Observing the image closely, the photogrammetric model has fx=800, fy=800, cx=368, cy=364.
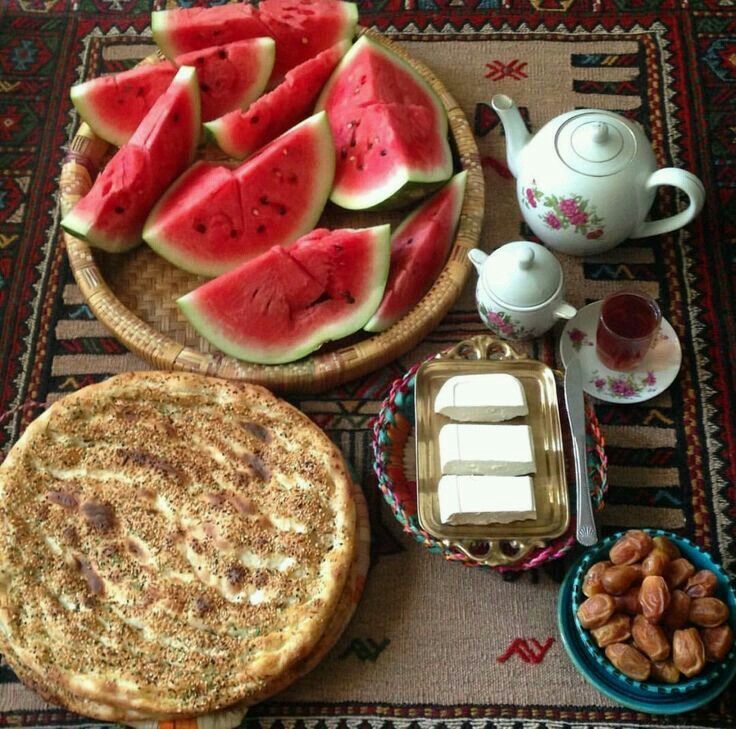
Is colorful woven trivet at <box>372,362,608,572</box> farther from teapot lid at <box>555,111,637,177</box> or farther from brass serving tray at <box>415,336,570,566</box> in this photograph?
teapot lid at <box>555,111,637,177</box>

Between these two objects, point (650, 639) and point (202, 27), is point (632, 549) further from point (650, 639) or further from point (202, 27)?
point (202, 27)

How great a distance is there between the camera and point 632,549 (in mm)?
1326

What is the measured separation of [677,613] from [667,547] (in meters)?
0.11

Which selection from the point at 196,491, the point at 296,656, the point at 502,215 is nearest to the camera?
the point at 296,656

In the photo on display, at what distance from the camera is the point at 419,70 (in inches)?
71.0

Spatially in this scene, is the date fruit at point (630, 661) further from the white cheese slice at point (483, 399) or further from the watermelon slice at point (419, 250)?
the watermelon slice at point (419, 250)

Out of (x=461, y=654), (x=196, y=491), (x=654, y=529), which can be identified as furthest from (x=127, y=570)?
(x=654, y=529)

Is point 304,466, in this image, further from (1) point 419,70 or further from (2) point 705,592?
(1) point 419,70

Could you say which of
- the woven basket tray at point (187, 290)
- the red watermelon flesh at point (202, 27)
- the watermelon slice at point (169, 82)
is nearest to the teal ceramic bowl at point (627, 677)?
the woven basket tray at point (187, 290)

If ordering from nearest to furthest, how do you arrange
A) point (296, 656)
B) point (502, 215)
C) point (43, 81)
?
point (296, 656) → point (502, 215) → point (43, 81)

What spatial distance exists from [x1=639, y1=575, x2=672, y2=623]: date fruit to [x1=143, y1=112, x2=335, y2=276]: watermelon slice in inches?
36.5

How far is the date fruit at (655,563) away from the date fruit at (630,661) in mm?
122

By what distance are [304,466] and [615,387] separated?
24.6 inches

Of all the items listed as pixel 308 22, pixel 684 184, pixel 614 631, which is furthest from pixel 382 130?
pixel 614 631
